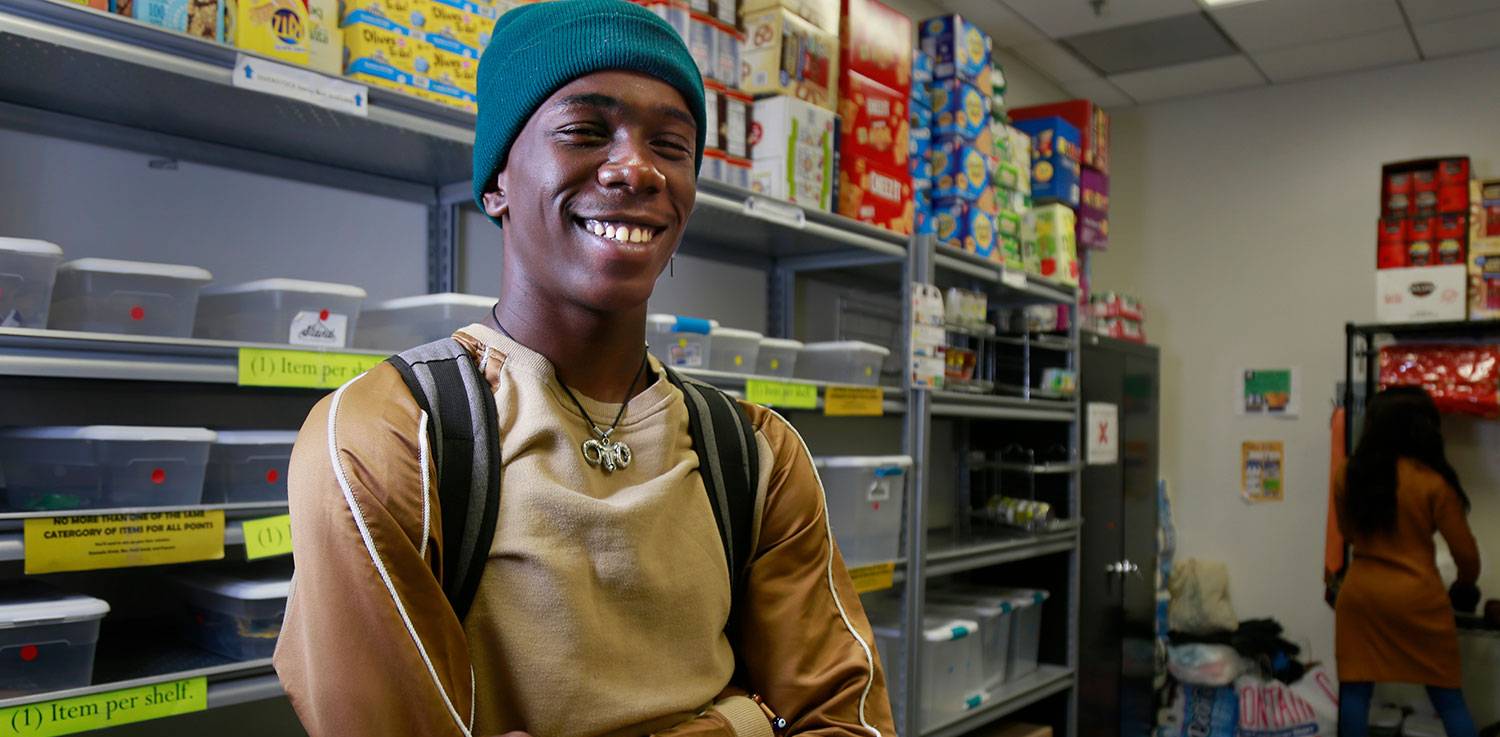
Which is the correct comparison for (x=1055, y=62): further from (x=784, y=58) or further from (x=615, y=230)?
(x=615, y=230)

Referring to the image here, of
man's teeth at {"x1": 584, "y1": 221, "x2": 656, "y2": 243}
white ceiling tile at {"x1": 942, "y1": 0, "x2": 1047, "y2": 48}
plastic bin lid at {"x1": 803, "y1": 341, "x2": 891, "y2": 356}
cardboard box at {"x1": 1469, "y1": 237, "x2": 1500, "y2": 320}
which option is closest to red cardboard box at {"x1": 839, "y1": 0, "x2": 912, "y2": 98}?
plastic bin lid at {"x1": 803, "y1": 341, "x2": 891, "y2": 356}

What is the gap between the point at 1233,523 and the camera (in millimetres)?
5625

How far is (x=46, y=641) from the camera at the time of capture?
54.5 inches

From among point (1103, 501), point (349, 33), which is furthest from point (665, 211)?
point (1103, 501)

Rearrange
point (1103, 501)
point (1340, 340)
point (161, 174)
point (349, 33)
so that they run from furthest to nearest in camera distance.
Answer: point (1340, 340) < point (1103, 501) < point (161, 174) < point (349, 33)

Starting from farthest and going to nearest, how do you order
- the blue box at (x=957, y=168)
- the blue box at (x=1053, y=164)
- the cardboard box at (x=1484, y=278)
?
the cardboard box at (x=1484, y=278), the blue box at (x=1053, y=164), the blue box at (x=957, y=168)

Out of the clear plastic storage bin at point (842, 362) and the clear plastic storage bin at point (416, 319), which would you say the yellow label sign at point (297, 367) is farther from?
the clear plastic storage bin at point (842, 362)

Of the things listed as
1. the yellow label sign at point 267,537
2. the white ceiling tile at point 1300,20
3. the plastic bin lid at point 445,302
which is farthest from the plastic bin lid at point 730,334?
the white ceiling tile at point 1300,20

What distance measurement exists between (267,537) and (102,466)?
24 centimetres

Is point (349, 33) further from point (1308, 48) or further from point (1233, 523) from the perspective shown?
point (1233, 523)

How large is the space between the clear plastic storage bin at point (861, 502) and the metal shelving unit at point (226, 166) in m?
0.13

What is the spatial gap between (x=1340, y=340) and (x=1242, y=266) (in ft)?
2.05

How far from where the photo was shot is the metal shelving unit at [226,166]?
142cm

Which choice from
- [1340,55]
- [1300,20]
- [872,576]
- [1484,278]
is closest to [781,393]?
[872,576]
